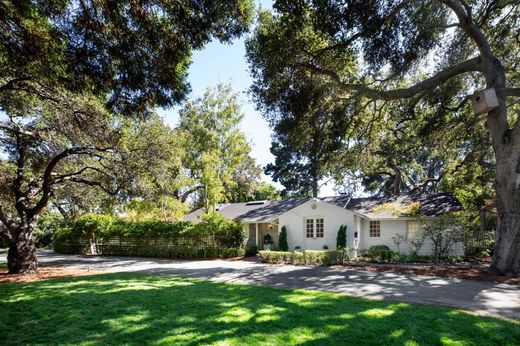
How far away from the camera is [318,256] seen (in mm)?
17250

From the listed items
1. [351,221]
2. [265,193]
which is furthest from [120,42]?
[265,193]

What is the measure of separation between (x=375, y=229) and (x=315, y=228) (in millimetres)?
4001

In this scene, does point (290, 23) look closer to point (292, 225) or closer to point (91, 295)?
point (91, 295)

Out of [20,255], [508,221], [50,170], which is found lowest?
[20,255]

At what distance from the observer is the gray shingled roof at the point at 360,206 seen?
22.3 m

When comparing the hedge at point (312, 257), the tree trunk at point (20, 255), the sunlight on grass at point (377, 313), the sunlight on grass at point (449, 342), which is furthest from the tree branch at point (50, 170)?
the sunlight on grass at point (449, 342)

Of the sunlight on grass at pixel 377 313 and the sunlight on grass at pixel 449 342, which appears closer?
the sunlight on grass at pixel 449 342

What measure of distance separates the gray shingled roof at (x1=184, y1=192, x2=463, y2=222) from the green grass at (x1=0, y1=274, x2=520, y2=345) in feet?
51.0

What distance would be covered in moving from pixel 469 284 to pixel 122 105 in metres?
11.5

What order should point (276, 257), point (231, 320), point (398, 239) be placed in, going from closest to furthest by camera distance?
1. point (231, 320)
2. point (276, 257)
3. point (398, 239)

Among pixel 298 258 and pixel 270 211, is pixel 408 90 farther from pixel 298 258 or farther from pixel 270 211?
pixel 270 211

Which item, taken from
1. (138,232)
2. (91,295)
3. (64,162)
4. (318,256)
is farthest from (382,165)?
(91,295)

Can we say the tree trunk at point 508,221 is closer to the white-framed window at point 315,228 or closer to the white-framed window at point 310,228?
the white-framed window at point 315,228

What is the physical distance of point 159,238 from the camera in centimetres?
2441
